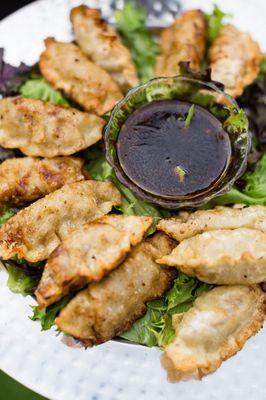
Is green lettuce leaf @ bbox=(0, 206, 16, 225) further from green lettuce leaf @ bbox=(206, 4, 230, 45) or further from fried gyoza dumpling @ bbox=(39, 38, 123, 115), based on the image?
green lettuce leaf @ bbox=(206, 4, 230, 45)

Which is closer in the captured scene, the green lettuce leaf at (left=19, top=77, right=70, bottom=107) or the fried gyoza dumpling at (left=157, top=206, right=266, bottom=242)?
the fried gyoza dumpling at (left=157, top=206, right=266, bottom=242)

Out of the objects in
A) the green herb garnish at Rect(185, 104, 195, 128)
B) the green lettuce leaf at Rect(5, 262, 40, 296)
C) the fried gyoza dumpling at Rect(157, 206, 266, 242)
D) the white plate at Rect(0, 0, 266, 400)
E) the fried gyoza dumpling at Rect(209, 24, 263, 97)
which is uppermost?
the fried gyoza dumpling at Rect(209, 24, 263, 97)

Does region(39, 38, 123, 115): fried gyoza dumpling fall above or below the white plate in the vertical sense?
above

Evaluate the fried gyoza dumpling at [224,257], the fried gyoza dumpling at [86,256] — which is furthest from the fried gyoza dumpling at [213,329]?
the fried gyoza dumpling at [86,256]

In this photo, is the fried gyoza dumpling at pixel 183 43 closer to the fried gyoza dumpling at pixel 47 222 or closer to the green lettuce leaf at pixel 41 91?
the green lettuce leaf at pixel 41 91

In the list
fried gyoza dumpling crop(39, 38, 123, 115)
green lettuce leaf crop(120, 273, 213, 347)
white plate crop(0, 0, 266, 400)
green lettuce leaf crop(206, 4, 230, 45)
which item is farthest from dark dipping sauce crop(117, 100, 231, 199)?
white plate crop(0, 0, 266, 400)

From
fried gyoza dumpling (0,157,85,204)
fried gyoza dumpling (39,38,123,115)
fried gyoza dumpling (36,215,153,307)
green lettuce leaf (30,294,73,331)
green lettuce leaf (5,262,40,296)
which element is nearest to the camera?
fried gyoza dumpling (36,215,153,307)
